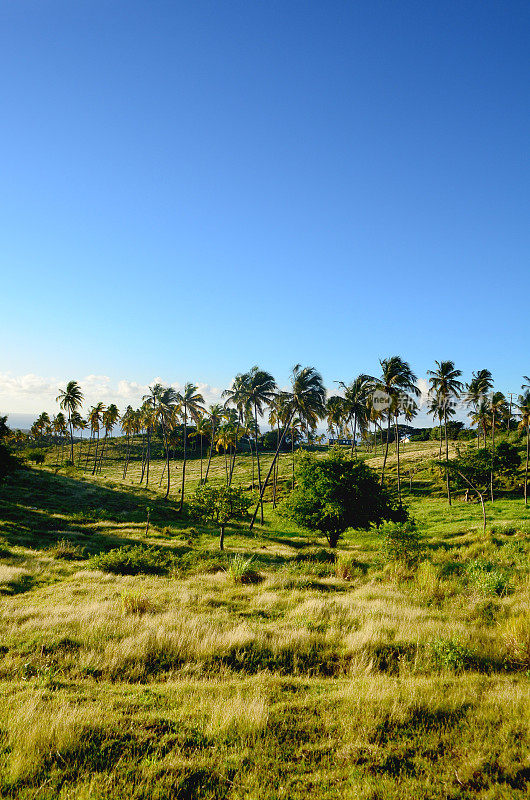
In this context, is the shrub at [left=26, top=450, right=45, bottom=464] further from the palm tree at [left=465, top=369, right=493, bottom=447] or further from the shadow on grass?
the palm tree at [left=465, top=369, right=493, bottom=447]

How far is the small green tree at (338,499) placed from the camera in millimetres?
26672

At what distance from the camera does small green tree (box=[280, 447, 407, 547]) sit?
2667 cm

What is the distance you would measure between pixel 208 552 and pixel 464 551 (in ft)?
46.0

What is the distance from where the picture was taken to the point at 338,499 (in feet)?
87.4

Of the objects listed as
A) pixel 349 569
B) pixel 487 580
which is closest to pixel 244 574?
pixel 349 569

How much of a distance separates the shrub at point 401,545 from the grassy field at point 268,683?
1.54 m

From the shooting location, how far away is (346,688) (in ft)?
23.9

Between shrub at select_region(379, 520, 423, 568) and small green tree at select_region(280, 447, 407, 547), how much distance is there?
5.05m

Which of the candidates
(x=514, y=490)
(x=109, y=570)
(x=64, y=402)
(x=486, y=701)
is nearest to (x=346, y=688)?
(x=486, y=701)

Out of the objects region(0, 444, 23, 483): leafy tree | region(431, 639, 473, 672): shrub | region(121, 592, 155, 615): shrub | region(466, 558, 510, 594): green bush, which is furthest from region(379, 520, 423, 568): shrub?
region(0, 444, 23, 483): leafy tree

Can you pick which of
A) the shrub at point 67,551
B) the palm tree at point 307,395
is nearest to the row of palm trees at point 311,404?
the palm tree at point 307,395

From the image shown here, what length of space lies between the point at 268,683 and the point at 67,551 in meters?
18.4

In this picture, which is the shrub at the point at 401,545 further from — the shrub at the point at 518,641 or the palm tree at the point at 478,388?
the palm tree at the point at 478,388

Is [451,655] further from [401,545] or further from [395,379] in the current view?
[395,379]
